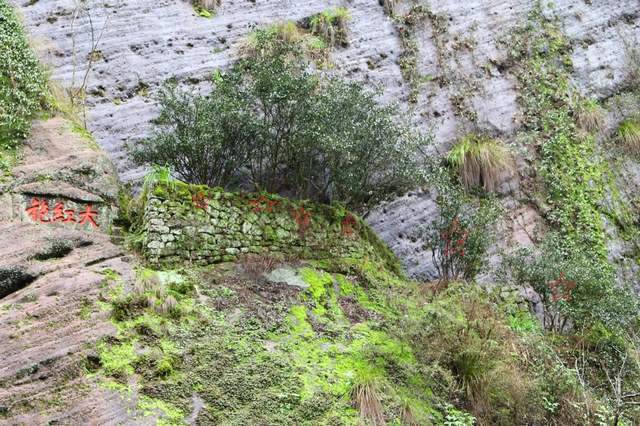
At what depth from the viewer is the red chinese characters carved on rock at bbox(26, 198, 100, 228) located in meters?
7.73

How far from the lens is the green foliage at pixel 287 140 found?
Answer: 9250 mm

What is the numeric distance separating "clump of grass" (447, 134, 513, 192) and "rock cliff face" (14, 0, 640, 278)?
48 cm

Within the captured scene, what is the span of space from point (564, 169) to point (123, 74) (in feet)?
30.5

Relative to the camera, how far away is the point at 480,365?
6598 millimetres

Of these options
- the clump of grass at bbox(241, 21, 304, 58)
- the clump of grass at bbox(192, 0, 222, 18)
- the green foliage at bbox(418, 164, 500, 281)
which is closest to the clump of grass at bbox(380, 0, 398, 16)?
the clump of grass at bbox(241, 21, 304, 58)

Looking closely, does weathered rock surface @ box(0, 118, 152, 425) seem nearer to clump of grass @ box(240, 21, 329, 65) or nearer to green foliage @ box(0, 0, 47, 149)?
green foliage @ box(0, 0, 47, 149)

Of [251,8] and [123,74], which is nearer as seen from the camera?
[123,74]

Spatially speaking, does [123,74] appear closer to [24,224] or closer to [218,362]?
[24,224]

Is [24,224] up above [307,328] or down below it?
above

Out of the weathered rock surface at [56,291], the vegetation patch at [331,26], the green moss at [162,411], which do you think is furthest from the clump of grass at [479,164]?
the green moss at [162,411]

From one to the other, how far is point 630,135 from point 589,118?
94 centimetres

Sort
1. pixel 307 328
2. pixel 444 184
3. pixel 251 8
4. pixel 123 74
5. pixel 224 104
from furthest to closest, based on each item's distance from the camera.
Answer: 1. pixel 251 8
2. pixel 123 74
3. pixel 444 184
4. pixel 224 104
5. pixel 307 328

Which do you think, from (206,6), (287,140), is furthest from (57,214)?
(206,6)

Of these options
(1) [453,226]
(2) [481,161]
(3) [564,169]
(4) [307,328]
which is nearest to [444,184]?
(1) [453,226]
